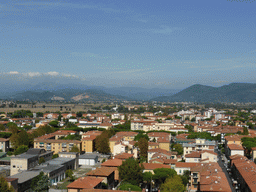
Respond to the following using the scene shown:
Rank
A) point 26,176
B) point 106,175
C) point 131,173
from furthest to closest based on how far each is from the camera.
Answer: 1. point 131,173
2. point 26,176
3. point 106,175

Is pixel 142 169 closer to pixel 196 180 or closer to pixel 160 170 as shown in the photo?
pixel 160 170

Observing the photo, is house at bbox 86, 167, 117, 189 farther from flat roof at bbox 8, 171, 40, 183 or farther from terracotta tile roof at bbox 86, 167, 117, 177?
flat roof at bbox 8, 171, 40, 183

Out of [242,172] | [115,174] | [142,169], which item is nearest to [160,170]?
[142,169]

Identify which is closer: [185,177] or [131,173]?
[131,173]

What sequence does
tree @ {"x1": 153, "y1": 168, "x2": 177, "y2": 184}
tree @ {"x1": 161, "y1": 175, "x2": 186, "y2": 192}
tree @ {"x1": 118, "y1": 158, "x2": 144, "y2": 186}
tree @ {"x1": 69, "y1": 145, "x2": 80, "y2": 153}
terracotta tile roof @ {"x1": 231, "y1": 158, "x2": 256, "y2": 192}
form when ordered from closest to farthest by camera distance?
terracotta tile roof @ {"x1": 231, "y1": 158, "x2": 256, "y2": 192} < tree @ {"x1": 161, "y1": 175, "x2": 186, "y2": 192} < tree @ {"x1": 153, "y1": 168, "x2": 177, "y2": 184} < tree @ {"x1": 118, "y1": 158, "x2": 144, "y2": 186} < tree @ {"x1": 69, "y1": 145, "x2": 80, "y2": 153}

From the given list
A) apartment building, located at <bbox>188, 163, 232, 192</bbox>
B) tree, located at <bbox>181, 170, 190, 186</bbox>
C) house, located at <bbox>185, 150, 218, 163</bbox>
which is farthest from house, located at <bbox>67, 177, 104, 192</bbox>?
house, located at <bbox>185, 150, 218, 163</bbox>

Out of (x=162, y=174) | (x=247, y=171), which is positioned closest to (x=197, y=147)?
(x=247, y=171)

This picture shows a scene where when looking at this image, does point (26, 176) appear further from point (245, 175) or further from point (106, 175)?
point (245, 175)
